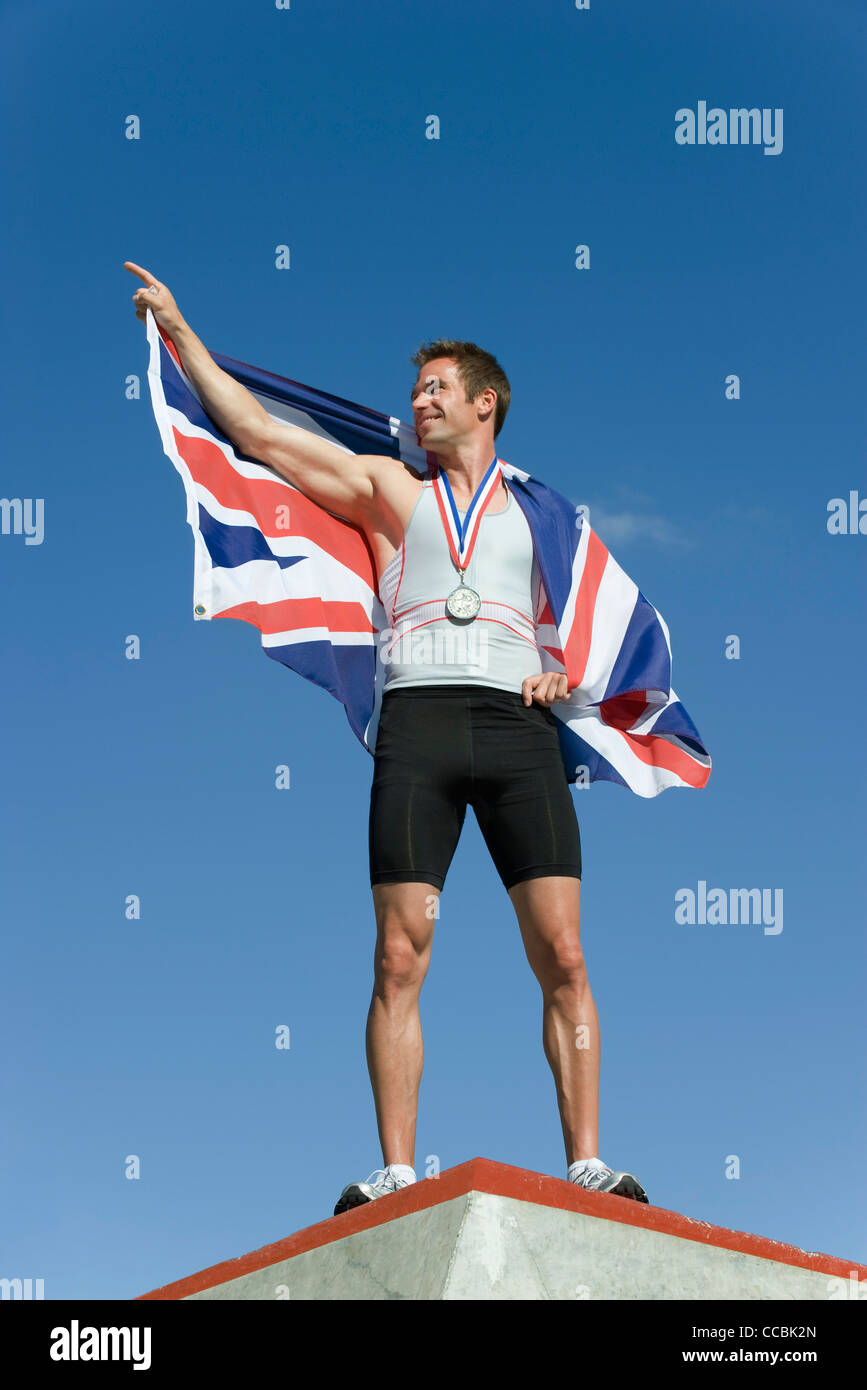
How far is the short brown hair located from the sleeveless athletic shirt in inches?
22.6

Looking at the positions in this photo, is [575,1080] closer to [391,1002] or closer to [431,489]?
[391,1002]

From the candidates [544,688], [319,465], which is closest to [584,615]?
[544,688]

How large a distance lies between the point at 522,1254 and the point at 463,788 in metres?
2.23

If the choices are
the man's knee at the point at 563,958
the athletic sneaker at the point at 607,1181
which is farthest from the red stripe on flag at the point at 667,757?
the athletic sneaker at the point at 607,1181

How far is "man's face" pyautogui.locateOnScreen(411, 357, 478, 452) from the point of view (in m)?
7.60

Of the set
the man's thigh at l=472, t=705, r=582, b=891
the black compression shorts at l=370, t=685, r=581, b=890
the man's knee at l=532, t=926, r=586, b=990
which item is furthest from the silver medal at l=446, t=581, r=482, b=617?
the man's knee at l=532, t=926, r=586, b=990

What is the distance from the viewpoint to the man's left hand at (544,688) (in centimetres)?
718

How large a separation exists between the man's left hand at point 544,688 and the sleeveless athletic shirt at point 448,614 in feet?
0.14

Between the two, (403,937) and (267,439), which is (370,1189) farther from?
(267,439)

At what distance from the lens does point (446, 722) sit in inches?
274

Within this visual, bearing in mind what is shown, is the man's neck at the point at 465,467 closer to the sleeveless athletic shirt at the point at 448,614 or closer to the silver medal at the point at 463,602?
the sleeveless athletic shirt at the point at 448,614
